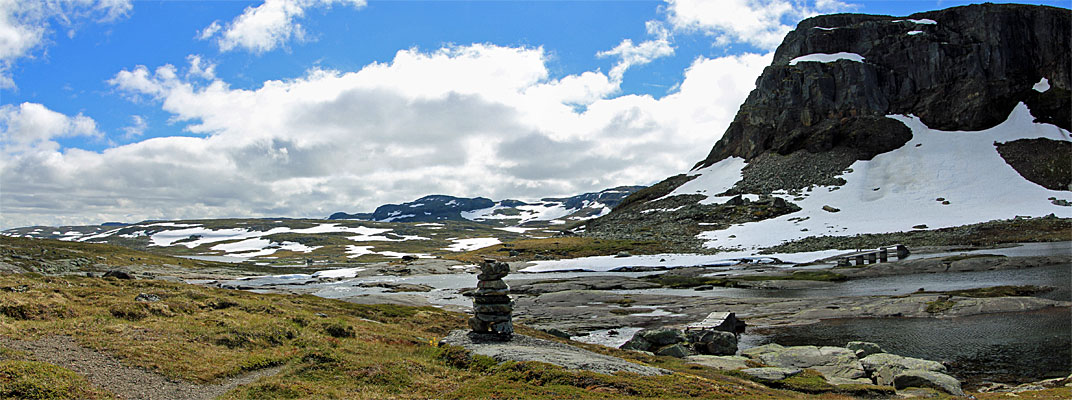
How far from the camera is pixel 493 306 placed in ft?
92.2

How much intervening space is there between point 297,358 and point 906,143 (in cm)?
19751

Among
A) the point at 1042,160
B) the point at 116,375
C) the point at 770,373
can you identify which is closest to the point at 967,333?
the point at 770,373

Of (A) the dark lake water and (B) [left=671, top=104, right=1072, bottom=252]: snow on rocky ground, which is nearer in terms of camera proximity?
(A) the dark lake water


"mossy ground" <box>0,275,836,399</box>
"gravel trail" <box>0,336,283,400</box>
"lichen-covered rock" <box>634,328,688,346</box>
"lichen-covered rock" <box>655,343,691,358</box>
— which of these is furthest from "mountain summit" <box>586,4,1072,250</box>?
"gravel trail" <box>0,336,283,400</box>

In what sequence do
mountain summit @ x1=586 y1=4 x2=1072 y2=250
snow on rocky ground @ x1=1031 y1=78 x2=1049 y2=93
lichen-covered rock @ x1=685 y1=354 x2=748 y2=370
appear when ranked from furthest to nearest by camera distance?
snow on rocky ground @ x1=1031 y1=78 x2=1049 y2=93 → mountain summit @ x1=586 y1=4 x2=1072 y2=250 → lichen-covered rock @ x1=685 y1=354 x2=748 y2=370

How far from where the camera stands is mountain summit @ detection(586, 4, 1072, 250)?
131 metres

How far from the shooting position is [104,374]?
643 inches

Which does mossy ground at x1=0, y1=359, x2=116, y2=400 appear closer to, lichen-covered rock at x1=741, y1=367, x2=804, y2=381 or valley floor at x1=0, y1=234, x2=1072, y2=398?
valley floor at x1=0, y1=234, x2=1072, y2=398

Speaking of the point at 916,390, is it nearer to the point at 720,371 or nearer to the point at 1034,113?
the point at 720,371

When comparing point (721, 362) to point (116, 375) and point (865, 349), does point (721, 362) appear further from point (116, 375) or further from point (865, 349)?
point (116, 375)

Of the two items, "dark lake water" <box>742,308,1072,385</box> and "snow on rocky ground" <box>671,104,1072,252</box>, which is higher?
"snow on rocky ground" <box>671,104,1072,252</box>

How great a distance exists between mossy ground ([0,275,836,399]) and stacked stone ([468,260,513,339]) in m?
2.87

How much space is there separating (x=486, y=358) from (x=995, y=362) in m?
27.9

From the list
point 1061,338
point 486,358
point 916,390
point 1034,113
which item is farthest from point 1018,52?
point 486,358
